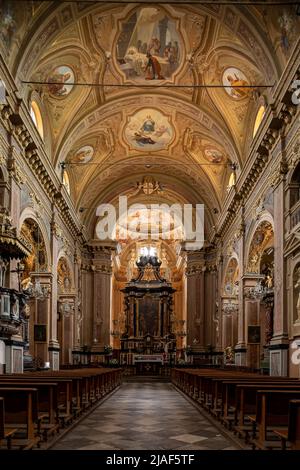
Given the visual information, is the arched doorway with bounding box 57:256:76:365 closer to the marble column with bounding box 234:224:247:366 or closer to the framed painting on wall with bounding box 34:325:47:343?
the framed painting on wall with bounding box 34:325:47:343

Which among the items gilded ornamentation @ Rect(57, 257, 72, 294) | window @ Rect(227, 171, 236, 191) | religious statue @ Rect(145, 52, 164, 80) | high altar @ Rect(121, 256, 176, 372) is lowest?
high altar @ Rect(121, 256, 176, 372)

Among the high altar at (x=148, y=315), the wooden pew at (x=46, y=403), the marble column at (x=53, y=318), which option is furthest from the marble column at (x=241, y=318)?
the high altar at (x=148, y=315)

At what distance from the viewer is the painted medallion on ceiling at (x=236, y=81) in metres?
19.0

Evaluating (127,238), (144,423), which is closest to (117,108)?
(144,423)

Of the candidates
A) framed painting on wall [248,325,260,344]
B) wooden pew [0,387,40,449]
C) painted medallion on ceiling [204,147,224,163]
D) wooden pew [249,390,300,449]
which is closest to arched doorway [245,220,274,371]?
framed painting on wall [248,325,260,344]

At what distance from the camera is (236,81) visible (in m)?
19.4

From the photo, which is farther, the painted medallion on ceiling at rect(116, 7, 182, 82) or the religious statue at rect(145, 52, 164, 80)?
the religious statue at rect(145, 52, 164, 80)

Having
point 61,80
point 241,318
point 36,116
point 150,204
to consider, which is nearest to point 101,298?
point 150,204

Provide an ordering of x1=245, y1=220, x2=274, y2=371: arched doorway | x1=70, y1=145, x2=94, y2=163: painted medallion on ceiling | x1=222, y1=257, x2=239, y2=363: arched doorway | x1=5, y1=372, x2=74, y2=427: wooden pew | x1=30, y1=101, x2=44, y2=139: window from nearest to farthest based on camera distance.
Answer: x1=5, y1=372, x2=74, y2=427: wooden pew < x1=30, y1=101, x2=44, y2=139: window < x1=245, y1=220, x2=274, y2=371: arched doorway < x1=70, y1=145, x2=94, y2=163: painted medallion on ceiling < x1=222, y1=257, x2=239, y2=363: arched doorway

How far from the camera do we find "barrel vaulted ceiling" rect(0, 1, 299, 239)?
15.9m

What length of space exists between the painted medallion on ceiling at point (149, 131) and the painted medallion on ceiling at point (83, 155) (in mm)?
1624

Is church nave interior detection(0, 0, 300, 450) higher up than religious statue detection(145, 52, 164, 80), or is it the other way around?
religious statue detection(145, 52, 164, 80)

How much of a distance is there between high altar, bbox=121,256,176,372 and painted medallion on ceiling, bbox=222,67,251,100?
20.1 m

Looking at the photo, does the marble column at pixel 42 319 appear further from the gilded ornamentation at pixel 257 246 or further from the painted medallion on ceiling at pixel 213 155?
the painted medallion on ceiling at pixel 213 155
